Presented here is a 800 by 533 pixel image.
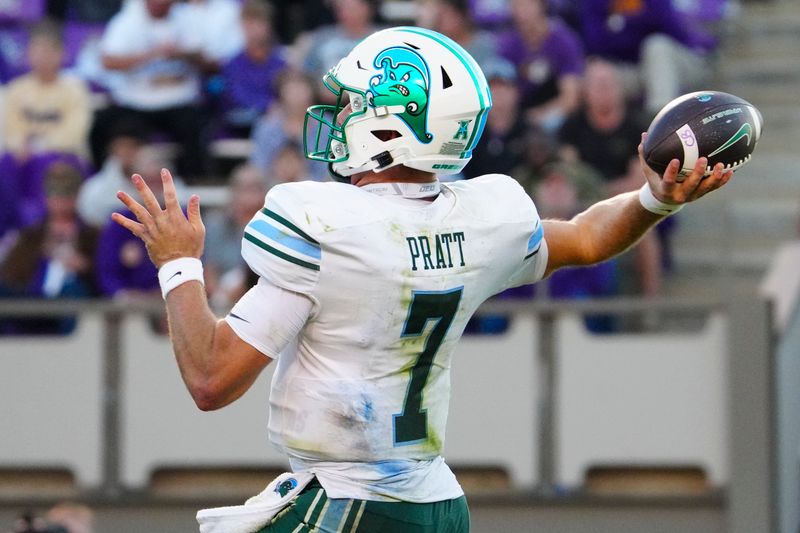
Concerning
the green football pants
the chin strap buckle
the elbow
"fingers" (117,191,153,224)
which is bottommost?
the green football pants

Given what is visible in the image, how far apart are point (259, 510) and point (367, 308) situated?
0.55m

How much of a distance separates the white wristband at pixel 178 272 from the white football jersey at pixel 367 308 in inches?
4.8

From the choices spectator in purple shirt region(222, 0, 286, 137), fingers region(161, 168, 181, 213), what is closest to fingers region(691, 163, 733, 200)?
fingers region(161, 168, 181, 213)

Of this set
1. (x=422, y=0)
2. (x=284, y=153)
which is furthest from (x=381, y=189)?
(x=422, y=0)

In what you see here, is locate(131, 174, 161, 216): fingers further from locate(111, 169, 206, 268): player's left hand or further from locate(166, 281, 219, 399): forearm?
locate(166, 281, 219, 399): forearm

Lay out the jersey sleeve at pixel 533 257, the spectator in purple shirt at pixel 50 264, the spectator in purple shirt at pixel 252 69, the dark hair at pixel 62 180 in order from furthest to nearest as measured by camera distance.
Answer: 1. the spectator in purple shirt at pixel 252 69
2. the dark hair at pixel 62 180
3. the spectator in purple shirt at pixel 50 264
4. the jersey sleeve at pixel 533 257

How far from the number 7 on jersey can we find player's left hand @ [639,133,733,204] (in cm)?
59

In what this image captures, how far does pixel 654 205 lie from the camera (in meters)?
3.77

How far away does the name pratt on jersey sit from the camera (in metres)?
3.41

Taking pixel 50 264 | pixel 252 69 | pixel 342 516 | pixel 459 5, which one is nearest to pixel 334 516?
pixel 342 516

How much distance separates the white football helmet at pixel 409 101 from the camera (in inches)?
138

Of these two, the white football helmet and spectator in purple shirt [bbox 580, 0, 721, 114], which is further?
spectator in purple shirt [bbox 580, 0, 721, 114]

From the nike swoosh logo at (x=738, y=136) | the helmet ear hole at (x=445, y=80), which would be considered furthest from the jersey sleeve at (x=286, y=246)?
the nike swoosh logo at (x=738, y=136)

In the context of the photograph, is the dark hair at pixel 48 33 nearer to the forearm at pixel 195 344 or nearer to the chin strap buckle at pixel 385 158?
the chin strap buckle at pixel 385 158
